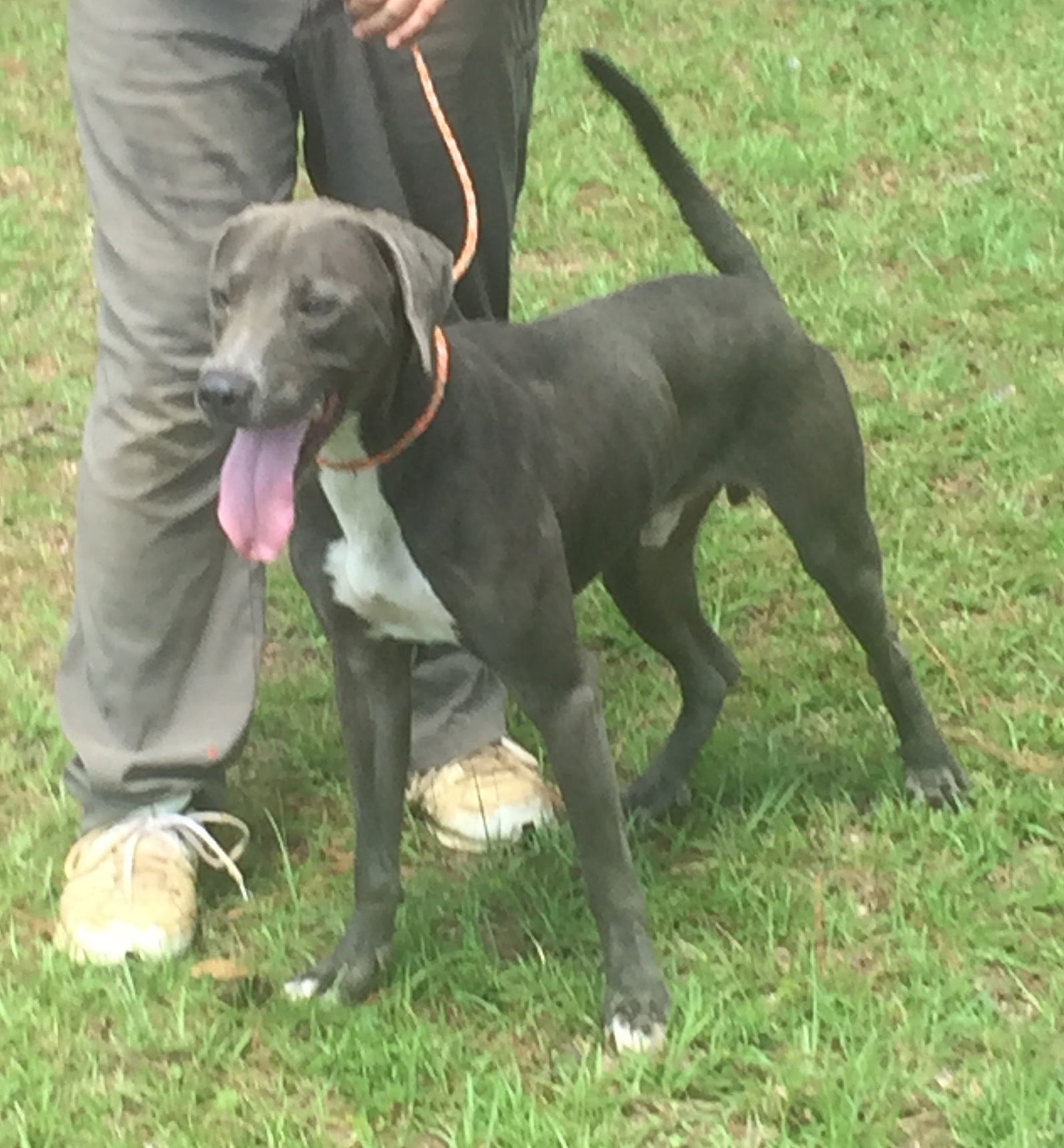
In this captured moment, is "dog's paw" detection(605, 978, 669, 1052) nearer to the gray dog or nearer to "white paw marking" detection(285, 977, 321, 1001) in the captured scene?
the gray dog

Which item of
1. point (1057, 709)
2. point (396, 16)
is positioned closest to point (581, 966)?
point (1057, 709)

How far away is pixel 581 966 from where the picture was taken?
269cm

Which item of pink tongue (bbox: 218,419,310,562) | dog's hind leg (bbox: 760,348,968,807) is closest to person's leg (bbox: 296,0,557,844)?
dog's hind leg (bbox: 760,348,968,807)

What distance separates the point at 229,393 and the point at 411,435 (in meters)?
0.33

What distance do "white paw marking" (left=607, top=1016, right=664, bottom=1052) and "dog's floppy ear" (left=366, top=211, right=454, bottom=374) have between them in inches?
37.7

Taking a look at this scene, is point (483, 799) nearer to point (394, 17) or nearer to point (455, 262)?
point (455, 262)

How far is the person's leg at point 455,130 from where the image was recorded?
8.66 ft

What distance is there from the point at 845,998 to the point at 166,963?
1.02 meters

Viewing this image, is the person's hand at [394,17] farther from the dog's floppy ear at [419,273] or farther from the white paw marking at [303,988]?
the white paw marking at [303,988]

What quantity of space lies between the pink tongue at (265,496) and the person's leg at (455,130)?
74cm

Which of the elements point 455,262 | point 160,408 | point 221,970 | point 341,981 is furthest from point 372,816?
point 455,262

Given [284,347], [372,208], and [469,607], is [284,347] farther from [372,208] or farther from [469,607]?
[372,208]

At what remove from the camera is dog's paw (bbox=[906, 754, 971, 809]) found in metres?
3.01

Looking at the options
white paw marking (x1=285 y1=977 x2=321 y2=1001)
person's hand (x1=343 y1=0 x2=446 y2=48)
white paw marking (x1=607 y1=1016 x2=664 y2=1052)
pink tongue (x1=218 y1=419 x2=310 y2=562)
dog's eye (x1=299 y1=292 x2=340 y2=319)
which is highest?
person's hand (x1=343 y1=0 x2=446 y2=48)
